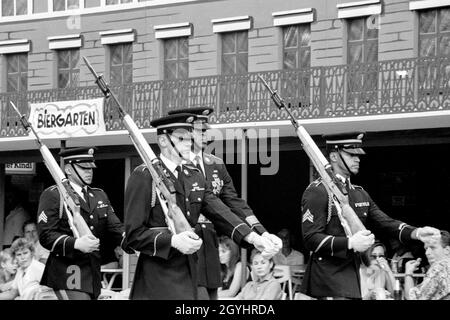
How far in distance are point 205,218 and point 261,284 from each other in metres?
4.29

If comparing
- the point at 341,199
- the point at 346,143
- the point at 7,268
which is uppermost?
the point at 346,143

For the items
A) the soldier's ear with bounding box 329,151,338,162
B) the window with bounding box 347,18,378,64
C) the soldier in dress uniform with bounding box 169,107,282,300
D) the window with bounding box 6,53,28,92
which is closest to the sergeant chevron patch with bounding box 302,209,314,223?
the soldier in dress uniform with bounding box 169,107,282,300

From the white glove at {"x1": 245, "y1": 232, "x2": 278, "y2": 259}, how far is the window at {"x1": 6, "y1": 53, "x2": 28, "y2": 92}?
73.8 ft

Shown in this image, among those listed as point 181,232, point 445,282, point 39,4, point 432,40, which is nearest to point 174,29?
point 39,4

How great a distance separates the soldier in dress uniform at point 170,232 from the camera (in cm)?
1023

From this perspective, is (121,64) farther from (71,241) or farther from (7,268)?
(71,241)

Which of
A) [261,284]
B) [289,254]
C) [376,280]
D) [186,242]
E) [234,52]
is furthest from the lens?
[234,52]

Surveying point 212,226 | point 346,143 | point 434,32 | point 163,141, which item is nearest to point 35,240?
point 434,32

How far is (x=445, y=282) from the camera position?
42.4 ft

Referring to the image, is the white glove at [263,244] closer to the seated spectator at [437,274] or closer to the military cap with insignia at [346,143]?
the military cap with insignia at [346,143]

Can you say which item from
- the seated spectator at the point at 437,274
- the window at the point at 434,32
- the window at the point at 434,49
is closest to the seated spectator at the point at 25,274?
the seated spectator at the point at 437,274

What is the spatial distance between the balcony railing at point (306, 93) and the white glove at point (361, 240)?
39.9 feet

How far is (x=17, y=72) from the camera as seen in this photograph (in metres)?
32.8

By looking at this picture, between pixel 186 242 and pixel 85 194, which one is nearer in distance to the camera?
pixel 186 242
